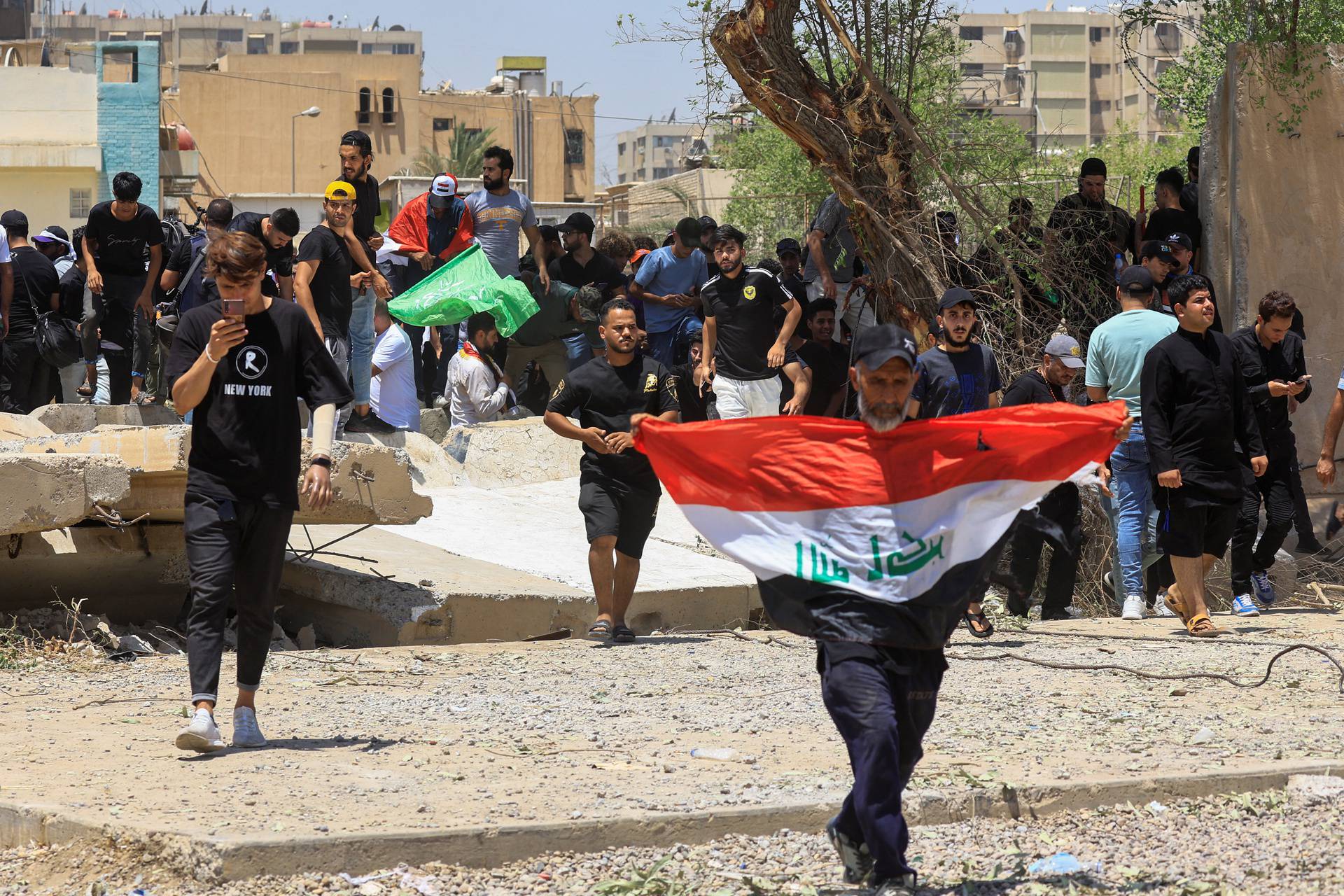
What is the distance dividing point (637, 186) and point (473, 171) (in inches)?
286

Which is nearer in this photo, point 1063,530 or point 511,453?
point 1063,530

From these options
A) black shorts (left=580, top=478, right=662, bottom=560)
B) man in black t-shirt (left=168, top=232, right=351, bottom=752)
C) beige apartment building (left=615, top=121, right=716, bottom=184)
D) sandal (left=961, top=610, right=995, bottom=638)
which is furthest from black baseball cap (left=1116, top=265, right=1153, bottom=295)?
beige apartment building (left=615, top=121, right=716, bottom=184)

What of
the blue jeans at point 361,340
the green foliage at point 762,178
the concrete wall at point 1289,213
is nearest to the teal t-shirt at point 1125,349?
the concrete wall at point 1289,213

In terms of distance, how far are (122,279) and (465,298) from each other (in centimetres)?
266

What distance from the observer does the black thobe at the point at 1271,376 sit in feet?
31.2

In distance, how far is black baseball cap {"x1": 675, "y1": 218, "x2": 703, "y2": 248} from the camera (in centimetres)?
1246

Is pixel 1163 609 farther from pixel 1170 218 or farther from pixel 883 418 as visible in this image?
pixel 883 418

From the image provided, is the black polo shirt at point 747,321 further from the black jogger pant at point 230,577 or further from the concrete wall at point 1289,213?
the black jogger pant at point 230,577

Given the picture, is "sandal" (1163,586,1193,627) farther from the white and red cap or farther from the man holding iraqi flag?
the white and red cap

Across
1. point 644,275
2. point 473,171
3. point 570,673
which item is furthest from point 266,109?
point 570,673

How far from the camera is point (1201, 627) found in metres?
8.34

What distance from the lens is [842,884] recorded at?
429 centimetres

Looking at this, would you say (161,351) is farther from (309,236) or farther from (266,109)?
(266,109)

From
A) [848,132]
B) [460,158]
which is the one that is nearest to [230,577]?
[848,132]
